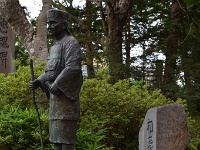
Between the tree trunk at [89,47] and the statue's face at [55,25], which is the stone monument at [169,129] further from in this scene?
the tree trunk at [89,47]

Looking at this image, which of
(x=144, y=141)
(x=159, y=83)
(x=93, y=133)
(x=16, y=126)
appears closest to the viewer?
(x=144, y=141)

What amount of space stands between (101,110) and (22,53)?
14.2m

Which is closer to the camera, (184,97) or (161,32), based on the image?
(184,97)

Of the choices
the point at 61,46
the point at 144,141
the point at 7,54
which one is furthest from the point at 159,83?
the point at 61,46

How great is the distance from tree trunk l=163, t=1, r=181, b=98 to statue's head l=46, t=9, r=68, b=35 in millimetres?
7637

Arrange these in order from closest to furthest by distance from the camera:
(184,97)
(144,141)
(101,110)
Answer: (144,141)
(101,110)
(184,97)

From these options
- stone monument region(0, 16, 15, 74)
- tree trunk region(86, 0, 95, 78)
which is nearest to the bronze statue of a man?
stone monument region(0, 16, 15, 74)

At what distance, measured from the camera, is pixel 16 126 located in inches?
254

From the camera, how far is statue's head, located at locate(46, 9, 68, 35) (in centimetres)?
433

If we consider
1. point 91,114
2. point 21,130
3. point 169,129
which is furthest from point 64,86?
point 91,114

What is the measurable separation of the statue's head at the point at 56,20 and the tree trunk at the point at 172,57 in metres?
7.64

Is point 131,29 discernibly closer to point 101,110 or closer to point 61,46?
point 101,110

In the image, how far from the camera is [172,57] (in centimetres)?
1195

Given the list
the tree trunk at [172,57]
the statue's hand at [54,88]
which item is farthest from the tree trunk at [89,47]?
the statue's hand at [54,88]
